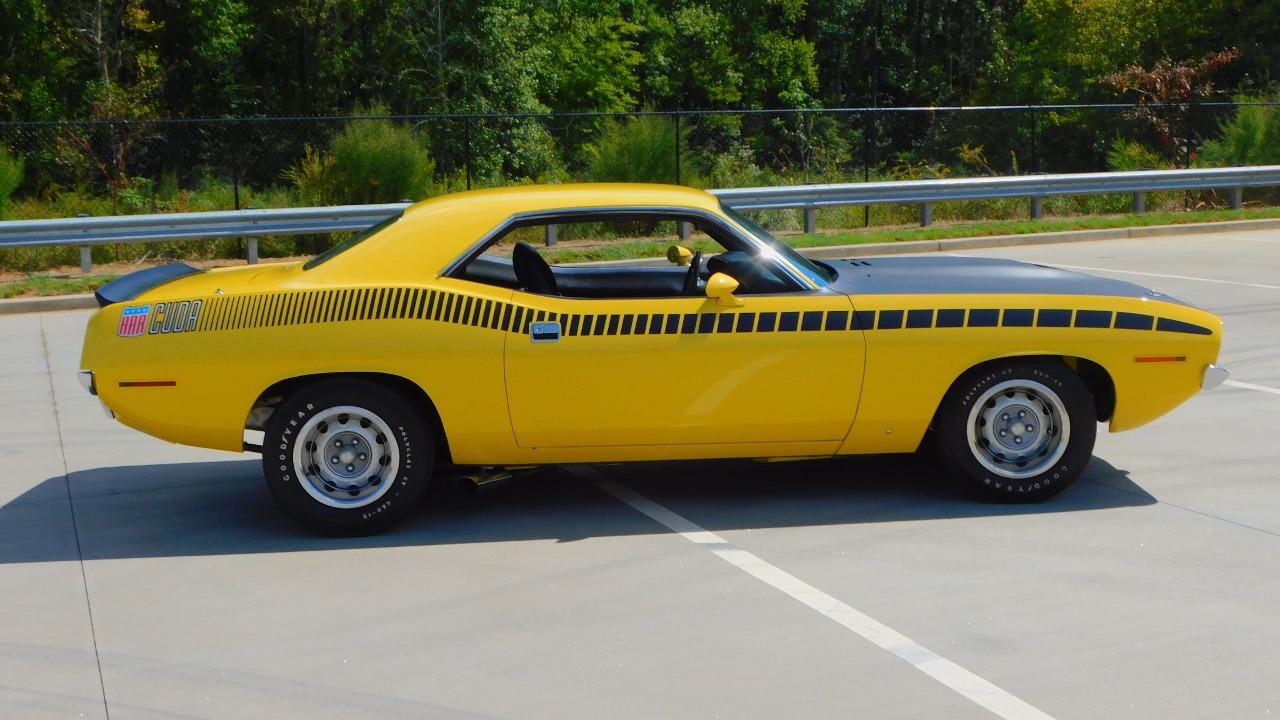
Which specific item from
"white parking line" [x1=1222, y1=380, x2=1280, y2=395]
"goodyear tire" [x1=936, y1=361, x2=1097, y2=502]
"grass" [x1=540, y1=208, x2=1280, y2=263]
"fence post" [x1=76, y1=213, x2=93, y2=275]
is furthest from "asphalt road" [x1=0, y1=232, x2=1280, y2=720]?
"grass" [x1=540, y1=208, x2=1280, y2=263]

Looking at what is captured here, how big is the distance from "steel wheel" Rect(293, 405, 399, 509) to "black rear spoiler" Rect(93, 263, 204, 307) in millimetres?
1128

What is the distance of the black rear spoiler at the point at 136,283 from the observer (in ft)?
21.5

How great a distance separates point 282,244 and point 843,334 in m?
14.5

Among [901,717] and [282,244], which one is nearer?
[901,717]

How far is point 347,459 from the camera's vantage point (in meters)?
6.33

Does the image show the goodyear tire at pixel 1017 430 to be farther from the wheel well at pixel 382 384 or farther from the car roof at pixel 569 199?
the wheel well at pixel 382 384

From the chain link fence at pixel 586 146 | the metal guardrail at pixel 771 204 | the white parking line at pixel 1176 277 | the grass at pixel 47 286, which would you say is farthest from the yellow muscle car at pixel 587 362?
the chain link fence at pixel 586 146

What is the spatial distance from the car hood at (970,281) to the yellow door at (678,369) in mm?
340

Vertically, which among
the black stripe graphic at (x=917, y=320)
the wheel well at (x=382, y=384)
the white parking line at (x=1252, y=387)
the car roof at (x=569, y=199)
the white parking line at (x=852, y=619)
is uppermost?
the car roof at (x=569, y=199)

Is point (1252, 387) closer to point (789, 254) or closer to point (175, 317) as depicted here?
point (789, 254)

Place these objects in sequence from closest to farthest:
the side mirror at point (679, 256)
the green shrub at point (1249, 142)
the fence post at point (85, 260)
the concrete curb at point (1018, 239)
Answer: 1. the side mirror at point (679, 256)
2. the fence post at point (85, 260)
3. the concrete curb at point (1018, 239)
4. the green shrub at point (1249, 142)

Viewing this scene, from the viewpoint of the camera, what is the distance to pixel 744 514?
6.62 m

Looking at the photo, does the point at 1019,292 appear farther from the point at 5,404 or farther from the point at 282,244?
the point at 282,244

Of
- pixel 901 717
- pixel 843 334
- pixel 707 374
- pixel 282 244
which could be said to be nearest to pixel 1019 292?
pixel 843 334
